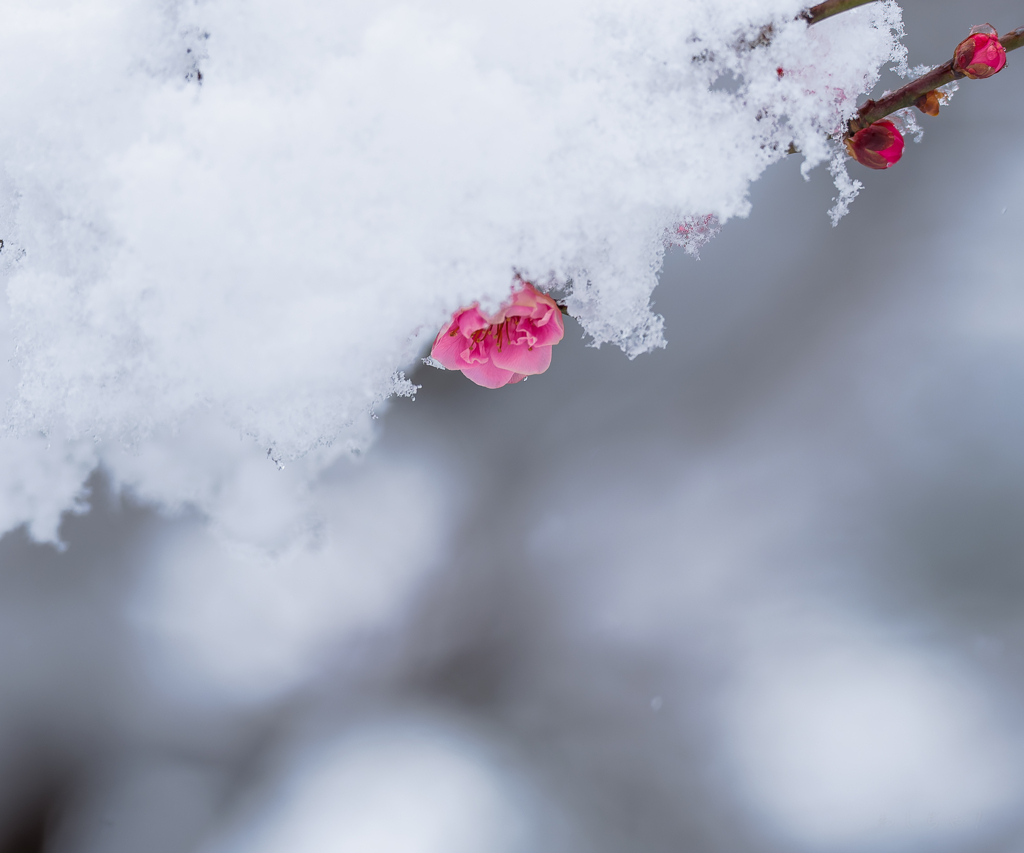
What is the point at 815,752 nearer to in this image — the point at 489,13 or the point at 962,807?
the point at 962,807

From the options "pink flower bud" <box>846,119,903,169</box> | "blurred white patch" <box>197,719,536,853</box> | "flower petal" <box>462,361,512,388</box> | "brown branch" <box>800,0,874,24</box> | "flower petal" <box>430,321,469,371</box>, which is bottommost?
"blurred white patch" <box>197,719,536,853</box>

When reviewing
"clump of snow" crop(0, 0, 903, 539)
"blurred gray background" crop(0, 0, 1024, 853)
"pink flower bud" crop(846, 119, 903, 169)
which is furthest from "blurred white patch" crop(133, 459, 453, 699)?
"pink flower bud" crop(846, 119, 903, 169)

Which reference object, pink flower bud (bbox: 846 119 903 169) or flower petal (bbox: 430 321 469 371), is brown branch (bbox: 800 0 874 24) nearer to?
pink flower bud (bbox: 846 119 903 169)

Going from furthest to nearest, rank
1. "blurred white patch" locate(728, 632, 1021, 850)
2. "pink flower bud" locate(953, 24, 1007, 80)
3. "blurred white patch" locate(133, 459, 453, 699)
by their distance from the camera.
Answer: "blurred white patch" locate(133, 459, 453, 699) < "blurred white patch" locate(728, 632, 1021, 850) < "pink flower bud" locate(953, 24, 1007, 80)

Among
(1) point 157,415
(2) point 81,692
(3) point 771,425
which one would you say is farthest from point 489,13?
(2) point 81,692

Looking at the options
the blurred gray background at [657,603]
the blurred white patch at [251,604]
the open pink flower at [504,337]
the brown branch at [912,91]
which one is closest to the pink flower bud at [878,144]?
the brown branch at [912,91]

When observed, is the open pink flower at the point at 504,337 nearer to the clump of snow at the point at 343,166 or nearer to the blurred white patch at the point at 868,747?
the clump of snow at the point at 343,166

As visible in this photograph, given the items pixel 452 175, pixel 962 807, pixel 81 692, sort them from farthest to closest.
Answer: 1. pixel 81 692
2. pixel 962 807
3. pixel 452 175
